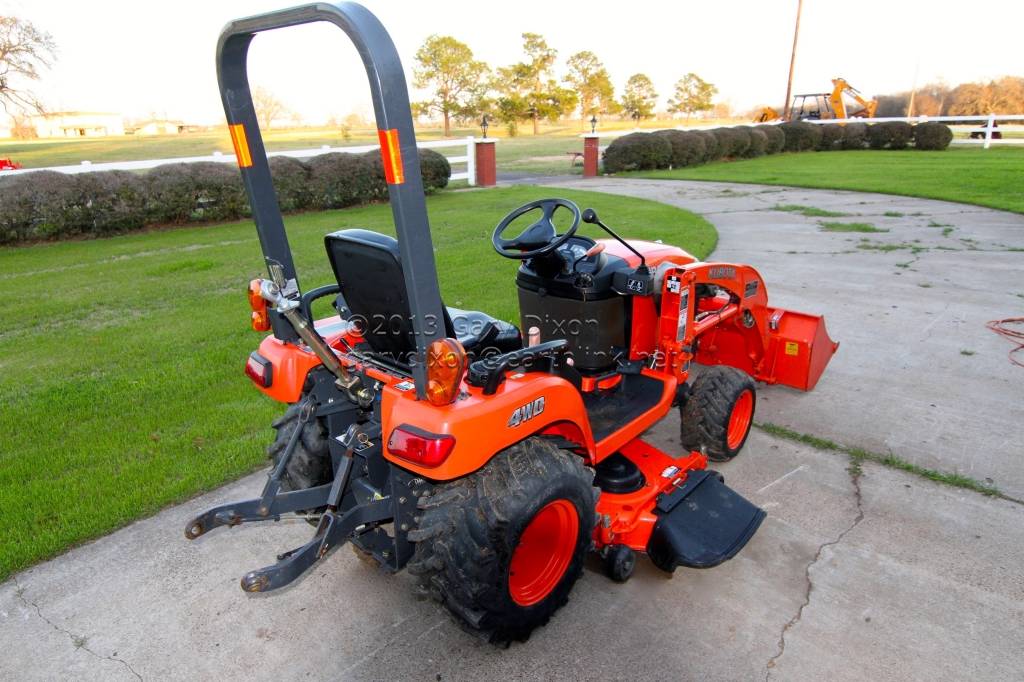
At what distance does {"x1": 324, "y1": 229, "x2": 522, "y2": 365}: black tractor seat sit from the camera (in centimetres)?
237

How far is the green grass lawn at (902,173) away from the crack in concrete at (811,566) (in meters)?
11.4

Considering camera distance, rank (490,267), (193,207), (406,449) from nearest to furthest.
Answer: (406,449) → (490,267) → (193,207)

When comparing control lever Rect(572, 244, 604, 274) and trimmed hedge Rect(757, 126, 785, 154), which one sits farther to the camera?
trimmed hedge Rect(757, 126, 785, 154)

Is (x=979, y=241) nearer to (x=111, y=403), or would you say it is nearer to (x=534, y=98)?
(x=111, y=403)

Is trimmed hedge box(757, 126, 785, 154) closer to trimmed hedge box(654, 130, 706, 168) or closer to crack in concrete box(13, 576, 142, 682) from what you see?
trimmed hedge box(654, 130, 706, 168)

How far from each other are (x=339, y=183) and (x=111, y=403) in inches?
403

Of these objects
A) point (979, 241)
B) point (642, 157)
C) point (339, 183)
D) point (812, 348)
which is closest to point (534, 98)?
point (642, 157)

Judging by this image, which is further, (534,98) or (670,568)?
(534,98)

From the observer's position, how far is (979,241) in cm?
983

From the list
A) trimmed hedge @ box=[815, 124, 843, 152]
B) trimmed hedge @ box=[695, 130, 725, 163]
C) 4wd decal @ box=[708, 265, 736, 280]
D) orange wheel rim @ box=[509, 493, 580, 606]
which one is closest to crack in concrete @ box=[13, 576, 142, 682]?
orange wheel rim @ box=[509, 493, 580, 606]

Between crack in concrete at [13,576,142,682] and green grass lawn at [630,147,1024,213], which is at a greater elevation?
crack in concrete at [13,576,142,682]

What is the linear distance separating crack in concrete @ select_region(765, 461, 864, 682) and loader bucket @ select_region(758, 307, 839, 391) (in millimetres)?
963

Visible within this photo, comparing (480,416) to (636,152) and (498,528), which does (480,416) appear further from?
(636,152)

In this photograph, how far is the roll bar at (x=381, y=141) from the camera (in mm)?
1826
